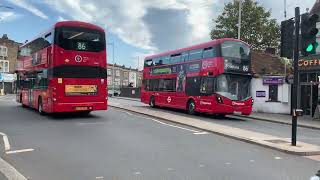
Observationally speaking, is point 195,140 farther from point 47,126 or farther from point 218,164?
point 47,126

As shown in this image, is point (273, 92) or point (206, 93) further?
point (273, 92)

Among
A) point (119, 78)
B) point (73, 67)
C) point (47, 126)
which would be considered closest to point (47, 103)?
point (73, 67)

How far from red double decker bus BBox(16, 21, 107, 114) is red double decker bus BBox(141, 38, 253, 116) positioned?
6.06m

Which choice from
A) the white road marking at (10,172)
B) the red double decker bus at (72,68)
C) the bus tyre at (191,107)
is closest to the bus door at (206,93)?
the bus tyre at (191,107)

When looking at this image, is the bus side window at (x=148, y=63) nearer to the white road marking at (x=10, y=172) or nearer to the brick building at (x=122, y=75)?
the white road marking at (x=10, y=172)

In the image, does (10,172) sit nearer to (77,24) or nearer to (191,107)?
(77,24)

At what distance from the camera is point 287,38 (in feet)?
44.6

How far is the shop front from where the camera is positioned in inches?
1125

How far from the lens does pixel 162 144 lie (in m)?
12.9

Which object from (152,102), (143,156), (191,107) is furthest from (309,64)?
(143,156)

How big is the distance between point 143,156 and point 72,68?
35.6ft

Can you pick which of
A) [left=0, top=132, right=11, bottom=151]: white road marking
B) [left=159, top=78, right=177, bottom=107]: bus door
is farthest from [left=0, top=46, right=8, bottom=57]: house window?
[left=0, top=132, right=11, bottom=151]: white road marking

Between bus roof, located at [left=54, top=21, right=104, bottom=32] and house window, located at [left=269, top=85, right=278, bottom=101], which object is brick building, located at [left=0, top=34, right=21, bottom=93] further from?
bus roof, located at [left=54, top=21, right=104, bottom=32]

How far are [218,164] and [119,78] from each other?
113 m
